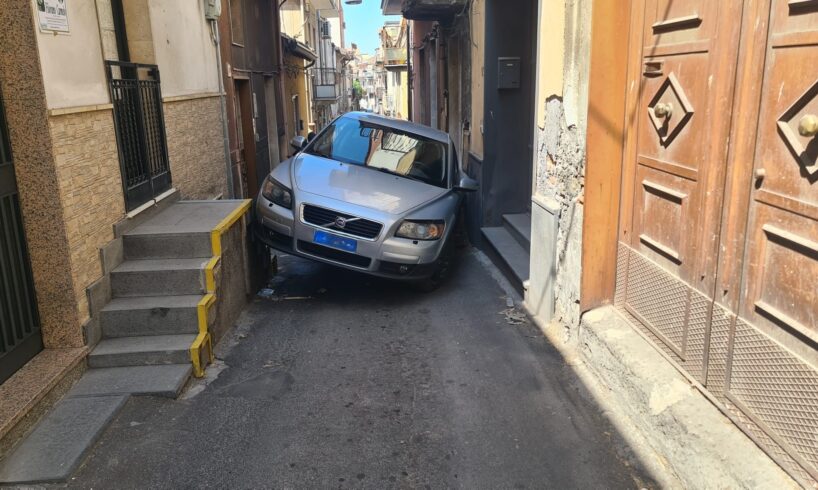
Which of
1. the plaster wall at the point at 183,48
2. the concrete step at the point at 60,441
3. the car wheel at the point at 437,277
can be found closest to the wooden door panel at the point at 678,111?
the car wheel at the point at 437,277

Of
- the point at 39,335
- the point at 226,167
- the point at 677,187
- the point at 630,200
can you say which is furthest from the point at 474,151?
the point at 39,335

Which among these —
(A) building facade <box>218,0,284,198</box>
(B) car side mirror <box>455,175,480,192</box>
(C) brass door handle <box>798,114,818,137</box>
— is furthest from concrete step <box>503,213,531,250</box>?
(C) brass door handle <box>798,114,818,137</box>

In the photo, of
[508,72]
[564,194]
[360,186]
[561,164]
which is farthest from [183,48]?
[564,194]

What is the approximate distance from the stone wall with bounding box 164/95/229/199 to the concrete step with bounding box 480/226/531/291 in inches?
146

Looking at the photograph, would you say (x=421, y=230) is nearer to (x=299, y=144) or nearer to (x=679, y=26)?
(x=299, y=144)

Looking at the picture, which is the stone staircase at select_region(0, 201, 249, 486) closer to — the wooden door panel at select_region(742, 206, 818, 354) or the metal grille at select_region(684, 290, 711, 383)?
the metal grille at select_region(684, 290, 711, 383)

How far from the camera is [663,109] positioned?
3.86 m

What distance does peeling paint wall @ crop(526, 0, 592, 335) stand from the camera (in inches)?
186

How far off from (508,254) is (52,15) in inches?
198

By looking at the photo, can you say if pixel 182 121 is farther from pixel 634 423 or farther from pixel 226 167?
pixel 634 423

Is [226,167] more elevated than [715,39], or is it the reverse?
[715,39]

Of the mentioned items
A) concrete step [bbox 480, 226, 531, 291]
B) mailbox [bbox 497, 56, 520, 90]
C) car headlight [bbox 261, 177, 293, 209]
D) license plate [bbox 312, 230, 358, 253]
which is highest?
mailbox [bbox 497, 56, 520, 90]

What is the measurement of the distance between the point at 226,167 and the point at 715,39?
289 inches

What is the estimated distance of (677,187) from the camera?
148 inches
